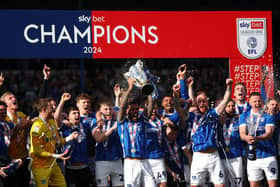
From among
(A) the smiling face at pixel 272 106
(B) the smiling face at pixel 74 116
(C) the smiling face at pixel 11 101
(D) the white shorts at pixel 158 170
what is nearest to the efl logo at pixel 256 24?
(A) the smiling face at pixel 272 106

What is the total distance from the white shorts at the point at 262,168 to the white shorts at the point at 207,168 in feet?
2.07

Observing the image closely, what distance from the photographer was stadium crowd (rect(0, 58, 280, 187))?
27.8 ft

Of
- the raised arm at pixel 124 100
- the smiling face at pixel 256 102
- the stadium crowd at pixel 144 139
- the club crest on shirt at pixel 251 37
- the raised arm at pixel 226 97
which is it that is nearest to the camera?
the raised arm at pixel 124 100

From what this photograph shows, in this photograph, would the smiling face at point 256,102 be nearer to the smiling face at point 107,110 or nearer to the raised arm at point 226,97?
the raised arm at point 226,97

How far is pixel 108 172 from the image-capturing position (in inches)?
358

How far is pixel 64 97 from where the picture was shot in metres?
8.52

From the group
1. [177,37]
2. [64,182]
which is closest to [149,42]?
[177,37]

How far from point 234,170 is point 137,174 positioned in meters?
1.69

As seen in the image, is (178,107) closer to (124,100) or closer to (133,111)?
(133,111)

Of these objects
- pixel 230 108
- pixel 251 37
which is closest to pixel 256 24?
pixel 251 37

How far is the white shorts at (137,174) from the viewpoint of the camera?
8547 millimetres
